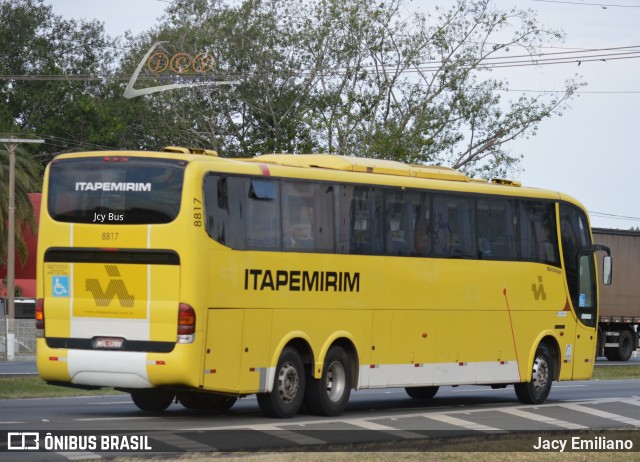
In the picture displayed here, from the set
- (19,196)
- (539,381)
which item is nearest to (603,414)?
(539,381)

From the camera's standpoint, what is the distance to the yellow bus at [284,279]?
58.0 feet

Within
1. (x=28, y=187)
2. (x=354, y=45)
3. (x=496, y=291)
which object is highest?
(x=354, y=45)

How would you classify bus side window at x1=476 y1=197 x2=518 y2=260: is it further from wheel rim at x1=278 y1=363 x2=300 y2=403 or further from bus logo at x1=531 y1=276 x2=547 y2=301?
wheel rim at x1=278 y1=363 x2=300 y2=403

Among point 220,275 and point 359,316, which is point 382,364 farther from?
point 220,275

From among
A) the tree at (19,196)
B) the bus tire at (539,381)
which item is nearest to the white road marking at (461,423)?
the bus tire at (539,381)

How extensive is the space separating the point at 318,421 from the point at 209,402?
257 cm

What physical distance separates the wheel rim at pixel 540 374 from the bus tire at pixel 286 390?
602cm

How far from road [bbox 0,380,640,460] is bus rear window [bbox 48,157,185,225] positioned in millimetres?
2633

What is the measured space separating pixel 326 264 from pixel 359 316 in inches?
43.5

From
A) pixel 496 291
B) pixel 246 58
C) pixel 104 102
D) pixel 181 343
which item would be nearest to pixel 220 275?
pixel 181 343

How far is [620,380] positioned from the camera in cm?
3406

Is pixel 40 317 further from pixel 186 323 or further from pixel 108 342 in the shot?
pixel 186 323

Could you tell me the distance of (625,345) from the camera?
163ft

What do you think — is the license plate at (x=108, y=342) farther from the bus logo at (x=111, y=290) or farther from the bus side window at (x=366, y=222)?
the bus side window at (x=366, y=222)
